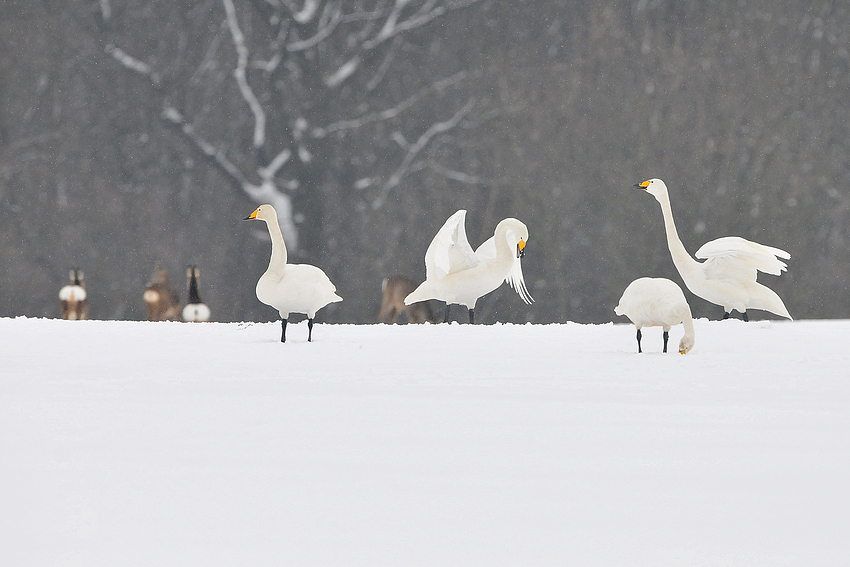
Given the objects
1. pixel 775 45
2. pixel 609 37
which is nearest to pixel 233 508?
pixel 609 37

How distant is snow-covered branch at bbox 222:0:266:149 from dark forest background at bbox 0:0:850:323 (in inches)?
0.6

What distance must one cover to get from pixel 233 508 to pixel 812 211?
6.84 metres

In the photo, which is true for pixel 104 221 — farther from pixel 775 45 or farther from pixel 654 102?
pixel 775 45

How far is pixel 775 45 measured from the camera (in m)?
7.46

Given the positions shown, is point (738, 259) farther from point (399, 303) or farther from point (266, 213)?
point (399, 303)

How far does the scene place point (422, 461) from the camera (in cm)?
181

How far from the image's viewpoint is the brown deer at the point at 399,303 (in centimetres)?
607

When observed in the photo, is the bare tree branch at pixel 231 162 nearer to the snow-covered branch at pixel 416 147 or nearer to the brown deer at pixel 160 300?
the snow-covered branch at pixel 416 147

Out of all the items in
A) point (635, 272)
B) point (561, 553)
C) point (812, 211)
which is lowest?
point (561, 553)

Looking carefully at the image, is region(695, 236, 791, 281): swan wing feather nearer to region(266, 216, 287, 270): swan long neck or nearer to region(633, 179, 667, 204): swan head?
region(633, 179, 667, 204): swan head

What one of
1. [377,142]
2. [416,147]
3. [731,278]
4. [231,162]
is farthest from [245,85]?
[731,278]

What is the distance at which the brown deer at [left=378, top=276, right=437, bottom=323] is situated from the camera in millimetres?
6074

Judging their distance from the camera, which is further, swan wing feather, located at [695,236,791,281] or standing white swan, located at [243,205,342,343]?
swan wing feather, located at [695,236,791,281]

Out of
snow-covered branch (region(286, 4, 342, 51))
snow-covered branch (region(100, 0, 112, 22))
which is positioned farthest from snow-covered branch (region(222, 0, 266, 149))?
snow-covered branch (region(100, 0, 112, 22))
